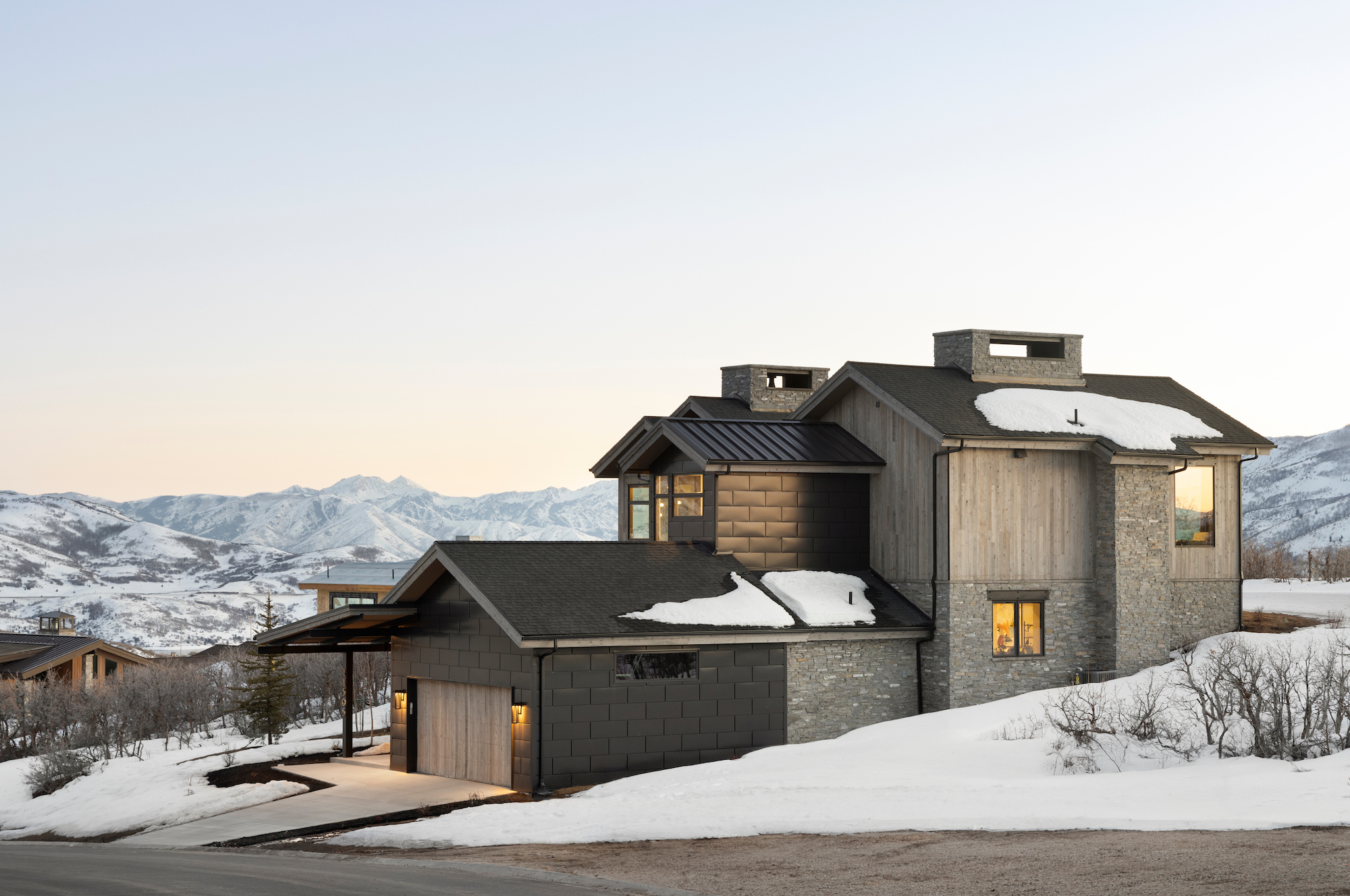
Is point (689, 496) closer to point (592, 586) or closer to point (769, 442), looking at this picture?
point (769, 442)

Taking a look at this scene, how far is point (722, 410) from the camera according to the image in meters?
31.5

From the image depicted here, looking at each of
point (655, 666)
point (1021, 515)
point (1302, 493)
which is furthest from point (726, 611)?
point (1302, 493)

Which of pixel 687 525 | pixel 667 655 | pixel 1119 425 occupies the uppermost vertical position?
pixel 1119 425

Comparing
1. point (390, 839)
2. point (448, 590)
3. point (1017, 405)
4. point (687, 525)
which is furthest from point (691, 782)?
point (1017, 405)

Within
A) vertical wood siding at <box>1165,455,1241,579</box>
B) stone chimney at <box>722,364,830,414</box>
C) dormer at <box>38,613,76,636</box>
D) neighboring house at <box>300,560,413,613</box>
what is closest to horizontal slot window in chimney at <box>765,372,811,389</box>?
stone chimney at <box>722,364,830,414</box>

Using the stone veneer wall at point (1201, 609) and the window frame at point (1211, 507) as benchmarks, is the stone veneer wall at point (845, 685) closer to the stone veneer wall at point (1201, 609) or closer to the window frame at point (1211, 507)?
the stone veneer wall at point (1201, 609)

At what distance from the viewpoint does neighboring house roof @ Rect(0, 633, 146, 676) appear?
176 ft

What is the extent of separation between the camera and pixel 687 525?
24734 mm

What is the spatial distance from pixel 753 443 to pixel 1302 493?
163m

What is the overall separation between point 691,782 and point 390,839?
414 centimetres

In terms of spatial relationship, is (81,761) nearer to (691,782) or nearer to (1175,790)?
(691,782)

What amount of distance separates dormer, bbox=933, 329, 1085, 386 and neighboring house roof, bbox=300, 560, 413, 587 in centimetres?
3654

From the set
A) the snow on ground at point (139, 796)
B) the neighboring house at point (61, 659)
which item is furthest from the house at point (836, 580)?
the neighboring house at point (61, 659)

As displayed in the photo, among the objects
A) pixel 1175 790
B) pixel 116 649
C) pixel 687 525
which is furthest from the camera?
pixel 116 649
